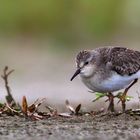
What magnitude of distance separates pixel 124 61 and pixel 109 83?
501mm

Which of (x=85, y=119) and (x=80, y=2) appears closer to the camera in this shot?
(x=85, y=119)

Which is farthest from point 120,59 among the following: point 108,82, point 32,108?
point 32,108

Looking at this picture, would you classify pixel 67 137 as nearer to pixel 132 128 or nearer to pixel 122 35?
pixel 132 128

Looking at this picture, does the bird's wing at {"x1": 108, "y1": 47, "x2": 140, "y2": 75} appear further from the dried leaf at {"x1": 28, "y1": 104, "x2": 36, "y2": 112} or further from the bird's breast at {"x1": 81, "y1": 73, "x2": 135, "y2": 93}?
the dried leaf at {"x1": 28, "y1": 104, "x2": 36, "y2": 112}

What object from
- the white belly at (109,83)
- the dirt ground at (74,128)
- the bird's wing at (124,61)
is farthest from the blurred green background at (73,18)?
the dirt ground at (74,128)

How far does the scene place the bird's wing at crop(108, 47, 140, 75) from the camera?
34.0ft

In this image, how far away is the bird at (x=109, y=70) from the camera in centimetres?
1023

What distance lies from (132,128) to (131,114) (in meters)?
1.04

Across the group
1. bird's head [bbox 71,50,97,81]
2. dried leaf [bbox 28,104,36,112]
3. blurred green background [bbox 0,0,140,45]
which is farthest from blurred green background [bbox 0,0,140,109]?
dried leaf [bbox 28,104,36,112]

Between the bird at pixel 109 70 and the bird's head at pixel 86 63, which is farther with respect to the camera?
the bird's head at pixel 86 63

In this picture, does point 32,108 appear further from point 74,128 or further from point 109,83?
point 109,83

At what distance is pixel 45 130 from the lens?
8602 millimetres

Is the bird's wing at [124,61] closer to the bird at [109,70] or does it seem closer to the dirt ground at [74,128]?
the bird at [109,70]

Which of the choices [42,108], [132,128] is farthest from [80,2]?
[132,128]
